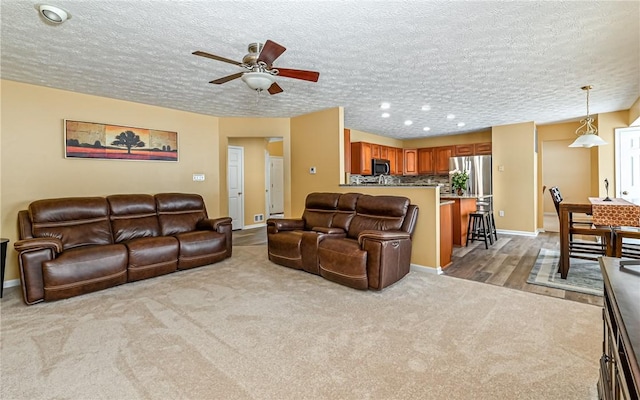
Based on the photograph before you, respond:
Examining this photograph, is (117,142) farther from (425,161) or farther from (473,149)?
(473,149)

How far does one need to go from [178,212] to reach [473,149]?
653 centimetres

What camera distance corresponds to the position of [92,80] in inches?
139

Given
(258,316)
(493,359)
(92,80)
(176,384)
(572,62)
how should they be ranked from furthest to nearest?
(92,80) < (572,62) < (258,316) < (493,359) < (176,384)

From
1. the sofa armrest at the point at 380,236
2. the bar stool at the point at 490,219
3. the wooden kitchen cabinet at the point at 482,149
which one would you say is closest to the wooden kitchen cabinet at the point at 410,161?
the wooden kitchen cabinet at the point at 482,149

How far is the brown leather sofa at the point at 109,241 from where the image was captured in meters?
2.93

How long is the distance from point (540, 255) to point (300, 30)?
15.6ft

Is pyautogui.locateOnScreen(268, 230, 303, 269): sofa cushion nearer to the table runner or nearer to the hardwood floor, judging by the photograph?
the hardwood floor

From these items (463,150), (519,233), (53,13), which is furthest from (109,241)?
(519,233)

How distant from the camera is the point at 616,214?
311cm

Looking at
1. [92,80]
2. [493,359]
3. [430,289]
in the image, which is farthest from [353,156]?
[493,359]

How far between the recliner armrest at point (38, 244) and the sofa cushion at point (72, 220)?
0.41 meters

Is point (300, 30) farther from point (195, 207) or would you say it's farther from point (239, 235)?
point (239, 235)

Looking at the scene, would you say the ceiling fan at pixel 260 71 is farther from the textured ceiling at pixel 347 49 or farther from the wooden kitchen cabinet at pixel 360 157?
the wooden kitchen cabinet at pixel 360 157

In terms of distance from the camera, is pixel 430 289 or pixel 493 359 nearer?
pixel 493 359
